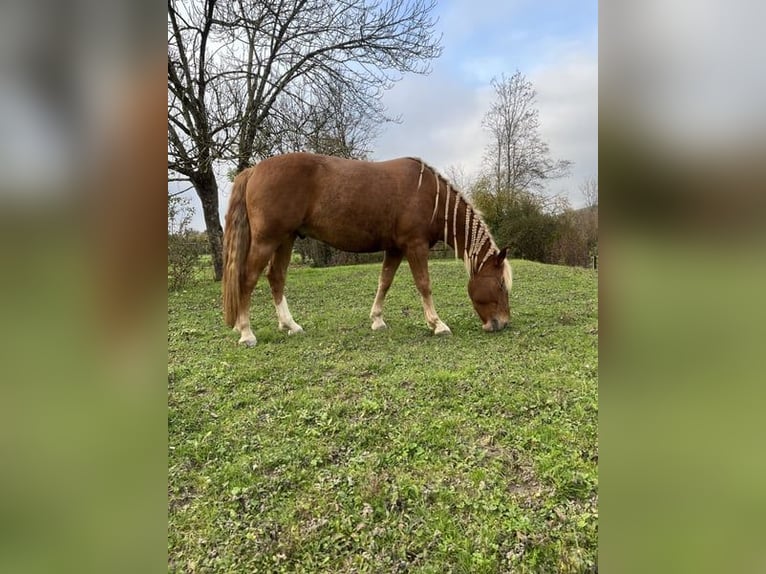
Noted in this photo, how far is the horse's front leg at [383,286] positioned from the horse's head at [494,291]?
103cm

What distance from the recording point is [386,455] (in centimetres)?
201

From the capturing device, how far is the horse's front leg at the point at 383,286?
494 centimetres

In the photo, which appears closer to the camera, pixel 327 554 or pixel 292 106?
pixel 327 554

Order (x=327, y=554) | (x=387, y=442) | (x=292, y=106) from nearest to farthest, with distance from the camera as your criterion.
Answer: (x=327, y=554) → (x=387, y=442) → (x=292, y=106)

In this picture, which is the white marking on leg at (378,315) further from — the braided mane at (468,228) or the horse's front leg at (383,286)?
the braided mane at (468,228)

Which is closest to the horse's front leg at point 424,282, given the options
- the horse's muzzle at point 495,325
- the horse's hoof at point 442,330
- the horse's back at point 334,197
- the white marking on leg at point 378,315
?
the horse's hoof at point 442,330

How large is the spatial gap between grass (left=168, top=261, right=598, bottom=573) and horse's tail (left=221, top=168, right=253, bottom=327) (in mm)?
441

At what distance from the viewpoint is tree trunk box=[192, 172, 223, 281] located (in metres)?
9.95
